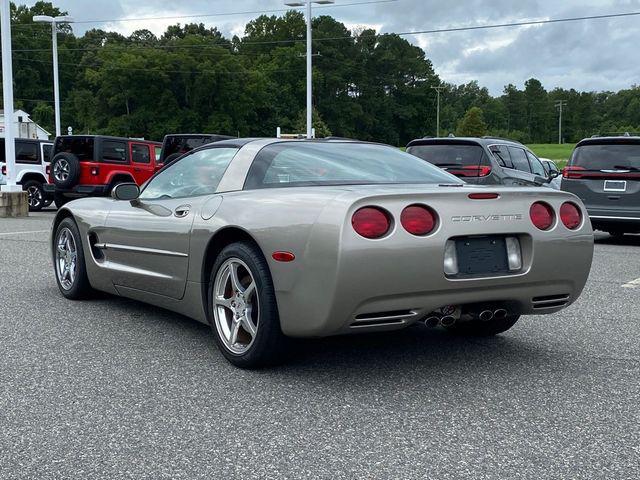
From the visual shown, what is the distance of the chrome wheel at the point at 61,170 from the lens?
1688 cm

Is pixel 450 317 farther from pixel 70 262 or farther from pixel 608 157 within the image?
pixel 608 157

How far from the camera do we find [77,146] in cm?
1767

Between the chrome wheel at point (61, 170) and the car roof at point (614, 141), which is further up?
Result: the car roof at point (614, 141)

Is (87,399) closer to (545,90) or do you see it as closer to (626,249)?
(626,249)

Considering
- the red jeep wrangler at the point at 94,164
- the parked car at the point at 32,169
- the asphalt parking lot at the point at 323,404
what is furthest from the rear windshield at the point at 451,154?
the parked car at the point at 32,169

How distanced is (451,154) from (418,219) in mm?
8927

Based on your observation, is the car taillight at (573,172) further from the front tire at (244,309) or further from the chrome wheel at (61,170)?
the chrome wheel at (61,170)

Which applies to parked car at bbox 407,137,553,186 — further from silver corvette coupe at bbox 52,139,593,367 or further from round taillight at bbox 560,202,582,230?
round taillight at bbox 560,202,582,230

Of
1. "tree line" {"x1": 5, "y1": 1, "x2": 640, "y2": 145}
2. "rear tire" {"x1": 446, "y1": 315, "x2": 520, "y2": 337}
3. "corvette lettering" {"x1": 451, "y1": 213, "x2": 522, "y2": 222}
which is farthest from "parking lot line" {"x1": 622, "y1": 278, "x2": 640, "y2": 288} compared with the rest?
"tree line" {"x1": 5, "y1": 1, "x2": 640, "y2": 145}

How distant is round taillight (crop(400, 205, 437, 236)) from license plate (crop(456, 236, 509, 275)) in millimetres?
190

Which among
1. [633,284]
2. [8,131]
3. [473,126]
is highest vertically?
[473,126]

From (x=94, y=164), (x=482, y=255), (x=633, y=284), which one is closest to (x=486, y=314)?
(x=482, y=255)

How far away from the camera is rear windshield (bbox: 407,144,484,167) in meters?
12.5

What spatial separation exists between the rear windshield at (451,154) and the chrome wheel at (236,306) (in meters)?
8.42
